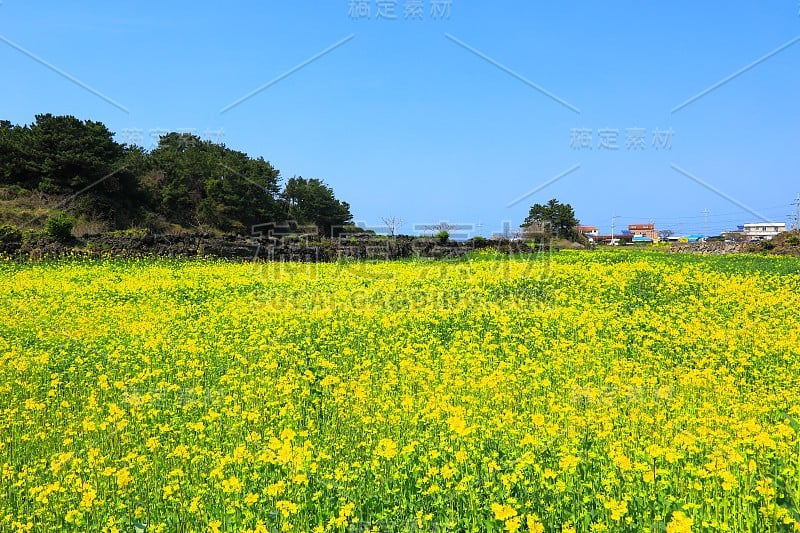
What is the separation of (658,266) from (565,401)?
769 inches

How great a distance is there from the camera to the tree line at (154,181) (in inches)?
1662

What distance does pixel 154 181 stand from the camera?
51688 mm

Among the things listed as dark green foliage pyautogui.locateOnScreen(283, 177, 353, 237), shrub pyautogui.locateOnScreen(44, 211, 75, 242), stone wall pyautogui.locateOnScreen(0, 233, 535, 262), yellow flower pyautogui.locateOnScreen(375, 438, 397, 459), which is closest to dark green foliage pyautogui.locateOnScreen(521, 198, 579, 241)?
dark green foliage pyautogui.locateOnScreen(283, 177, 353, 237)

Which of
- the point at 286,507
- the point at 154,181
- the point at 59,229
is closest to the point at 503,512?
the point at 286,507

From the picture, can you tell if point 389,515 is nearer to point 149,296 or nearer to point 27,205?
point 149,296

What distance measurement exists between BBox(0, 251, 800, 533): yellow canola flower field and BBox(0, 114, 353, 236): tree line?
31500 mm

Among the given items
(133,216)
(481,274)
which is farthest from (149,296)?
(133,216)

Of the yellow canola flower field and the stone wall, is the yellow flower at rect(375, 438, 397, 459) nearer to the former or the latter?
the yellow canola flower field

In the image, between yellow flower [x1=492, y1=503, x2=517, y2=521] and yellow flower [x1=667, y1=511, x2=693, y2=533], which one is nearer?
yellow flower [x1=667, y1=511, x2=693, y2=533]

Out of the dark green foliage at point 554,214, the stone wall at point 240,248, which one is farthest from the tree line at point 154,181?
the dark green foliage at point 554,214

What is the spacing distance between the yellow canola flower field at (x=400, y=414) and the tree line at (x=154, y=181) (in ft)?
103

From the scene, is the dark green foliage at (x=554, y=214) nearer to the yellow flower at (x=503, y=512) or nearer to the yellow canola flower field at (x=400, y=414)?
the yellow canola flower field at (x=400, y=414)

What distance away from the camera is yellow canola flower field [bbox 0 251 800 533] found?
4.81 metres

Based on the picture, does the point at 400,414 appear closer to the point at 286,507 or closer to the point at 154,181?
the point at 286,507
